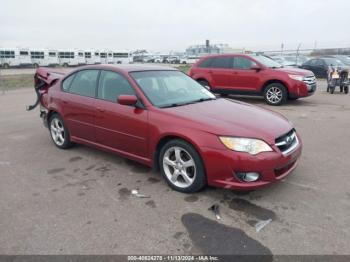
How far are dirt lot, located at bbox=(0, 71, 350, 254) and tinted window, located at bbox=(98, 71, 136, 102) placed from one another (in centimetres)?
107

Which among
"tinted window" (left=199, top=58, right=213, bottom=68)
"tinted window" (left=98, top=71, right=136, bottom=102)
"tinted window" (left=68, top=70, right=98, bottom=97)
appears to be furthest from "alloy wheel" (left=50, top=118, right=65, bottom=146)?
"tinted window" (left=199, top=58, right=213, bottom=68)

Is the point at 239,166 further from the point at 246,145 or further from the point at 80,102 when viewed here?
the point at 80,102

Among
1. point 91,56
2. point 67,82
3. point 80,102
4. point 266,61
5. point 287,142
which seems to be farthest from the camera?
point 91,56

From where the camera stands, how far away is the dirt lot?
9.57ft

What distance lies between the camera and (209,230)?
3.14m

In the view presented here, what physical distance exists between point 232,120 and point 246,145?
1.46 feet

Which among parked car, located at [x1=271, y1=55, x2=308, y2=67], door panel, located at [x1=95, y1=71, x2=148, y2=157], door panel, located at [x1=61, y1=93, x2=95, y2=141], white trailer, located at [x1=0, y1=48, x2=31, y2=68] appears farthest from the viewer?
white trailer, located at [x1=0, y1=48, x2=31, y2=68]

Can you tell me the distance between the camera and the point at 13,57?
42562 mm

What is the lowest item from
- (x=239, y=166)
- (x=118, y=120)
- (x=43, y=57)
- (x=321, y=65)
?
(x=239, y=166)

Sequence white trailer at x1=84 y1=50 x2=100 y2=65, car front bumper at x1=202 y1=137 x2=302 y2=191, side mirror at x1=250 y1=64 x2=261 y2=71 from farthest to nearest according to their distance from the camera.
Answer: white trailer at x1=84 y1=50 x2=100 y2=65, side mirror at x1=250 y1=64 x2=261 y2=71, car front bumper at x1=202 y1=137 x2=302 y2=191

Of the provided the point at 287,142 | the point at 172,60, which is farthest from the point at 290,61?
the point at 287,142

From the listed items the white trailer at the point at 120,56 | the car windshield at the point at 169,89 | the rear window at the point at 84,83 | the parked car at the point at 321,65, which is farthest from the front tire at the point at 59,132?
the white trailer at the point at 120,56

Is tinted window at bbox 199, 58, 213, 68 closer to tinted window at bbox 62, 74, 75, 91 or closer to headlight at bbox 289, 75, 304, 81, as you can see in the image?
headlight at bbox 289, 75, 304, 81

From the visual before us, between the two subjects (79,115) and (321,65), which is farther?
(321,65)
